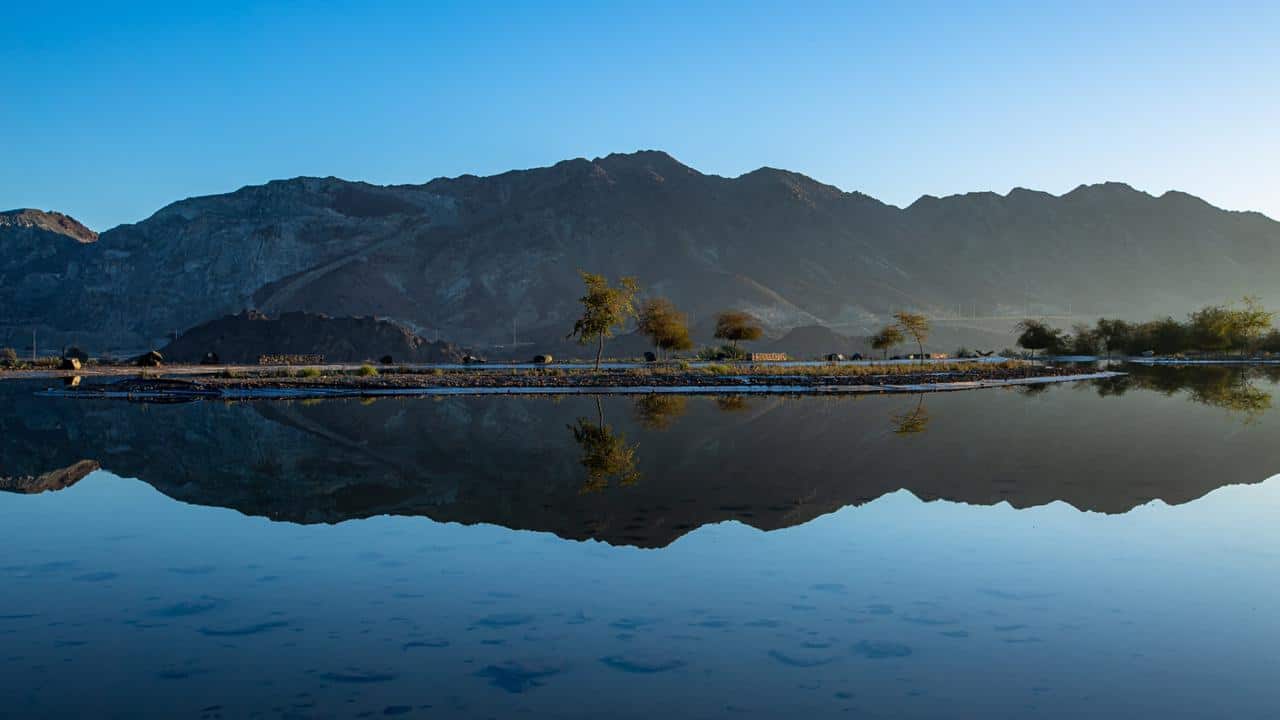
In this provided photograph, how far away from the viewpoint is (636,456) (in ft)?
67.0

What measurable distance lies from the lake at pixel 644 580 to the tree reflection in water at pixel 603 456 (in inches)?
6.4

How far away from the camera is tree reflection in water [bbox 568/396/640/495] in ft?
56.2

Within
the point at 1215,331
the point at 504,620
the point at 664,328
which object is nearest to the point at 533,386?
the point at 664,328

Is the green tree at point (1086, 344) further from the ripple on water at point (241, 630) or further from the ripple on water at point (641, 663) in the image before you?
the ripple on water at point (241, 630)

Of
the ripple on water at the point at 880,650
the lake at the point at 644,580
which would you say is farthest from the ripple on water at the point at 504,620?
the ripple on water at the point at 880,650

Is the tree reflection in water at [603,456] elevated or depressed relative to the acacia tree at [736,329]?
depressed

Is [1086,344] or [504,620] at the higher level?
[1086,344]

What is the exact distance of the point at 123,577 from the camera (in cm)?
1091

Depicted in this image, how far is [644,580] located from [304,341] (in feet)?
302

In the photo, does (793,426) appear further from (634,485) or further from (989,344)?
(989,344)

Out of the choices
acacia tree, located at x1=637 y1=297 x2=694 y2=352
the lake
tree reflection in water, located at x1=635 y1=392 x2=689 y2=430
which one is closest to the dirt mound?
acacia tree, located at x1=637 y1=297 x2=694 y2=352

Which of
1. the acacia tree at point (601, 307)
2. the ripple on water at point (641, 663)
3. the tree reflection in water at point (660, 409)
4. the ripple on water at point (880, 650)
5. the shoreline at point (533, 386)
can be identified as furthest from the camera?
the acacia tree at point (601, 307)

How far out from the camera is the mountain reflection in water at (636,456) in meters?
15.2

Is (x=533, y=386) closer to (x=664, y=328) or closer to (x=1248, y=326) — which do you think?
(x=664, y=328)
